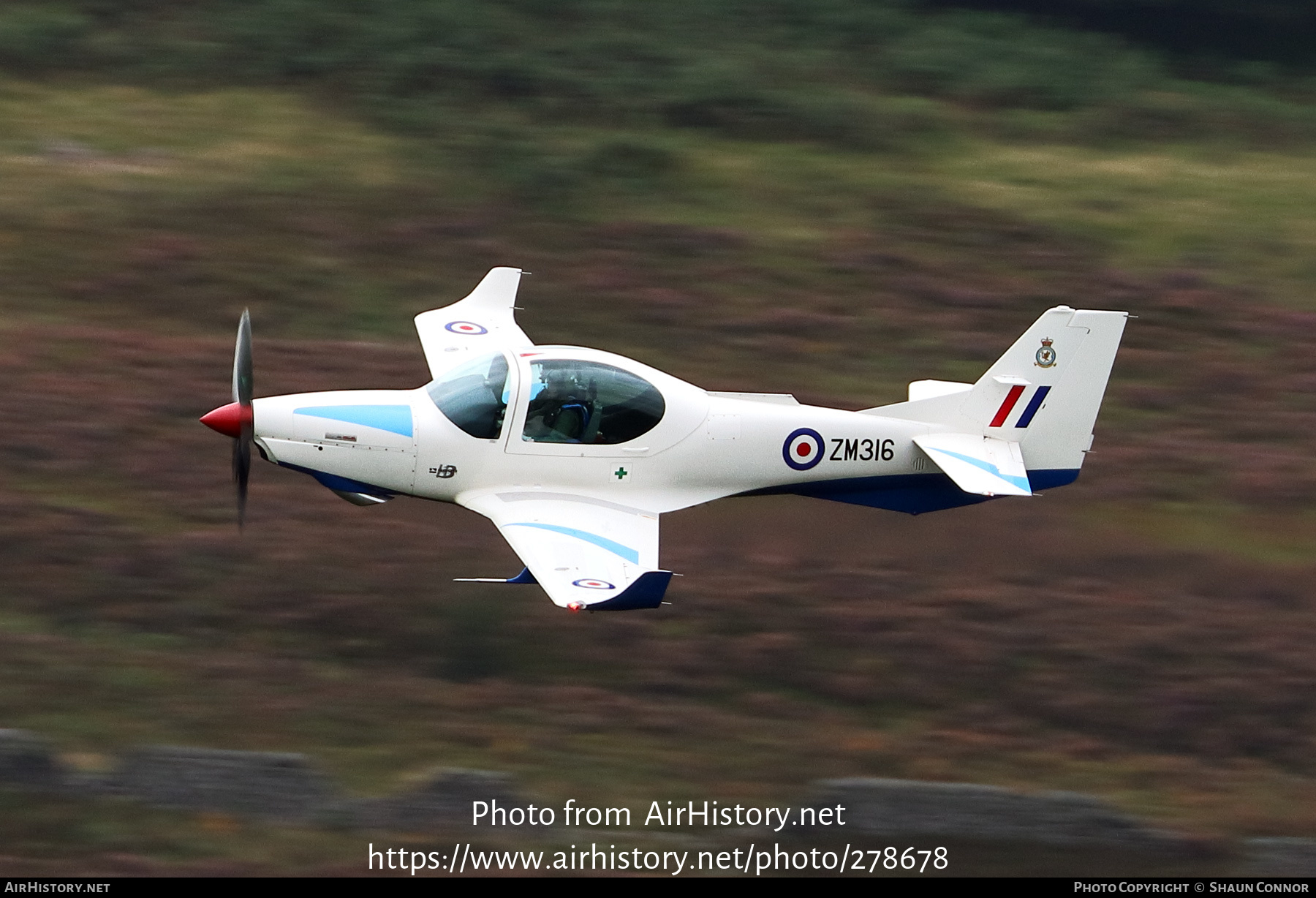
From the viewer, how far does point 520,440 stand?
13.9 metres

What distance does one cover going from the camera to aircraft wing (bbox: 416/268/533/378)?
15.5 meters

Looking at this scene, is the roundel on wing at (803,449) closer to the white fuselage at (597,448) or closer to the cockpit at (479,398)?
the white fuselage at (597,448)

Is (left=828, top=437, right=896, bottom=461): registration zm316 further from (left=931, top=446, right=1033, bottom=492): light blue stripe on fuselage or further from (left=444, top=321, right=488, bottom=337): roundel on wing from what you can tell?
(left=444, top=321, right=488, bottom=337): roundel on wing

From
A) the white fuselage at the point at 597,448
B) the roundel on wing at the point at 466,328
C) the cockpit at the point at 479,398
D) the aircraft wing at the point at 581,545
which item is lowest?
the aircraft wing at the point at 581,545

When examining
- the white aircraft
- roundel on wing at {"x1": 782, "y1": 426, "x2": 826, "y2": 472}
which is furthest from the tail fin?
roundel on wing at {"x1": 782, "y1": 426, "x2": 826, "y2": 472}

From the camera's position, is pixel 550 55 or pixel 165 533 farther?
pixel 550 55

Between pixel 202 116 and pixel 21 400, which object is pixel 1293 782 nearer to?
pixel 21 400

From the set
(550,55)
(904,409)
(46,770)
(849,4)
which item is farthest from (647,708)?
(849,4)

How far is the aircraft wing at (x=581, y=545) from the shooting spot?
1234 cm

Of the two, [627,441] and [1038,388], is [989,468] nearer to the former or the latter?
[1038,388]

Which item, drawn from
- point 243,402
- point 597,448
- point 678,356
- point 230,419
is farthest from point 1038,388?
point 230,419

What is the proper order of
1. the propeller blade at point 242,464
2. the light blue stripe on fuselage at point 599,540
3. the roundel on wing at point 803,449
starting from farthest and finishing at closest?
the roundel on wing at point 803,449, the propeller blade at point 242,464, the light blue stripe on fuselage at point 599,540

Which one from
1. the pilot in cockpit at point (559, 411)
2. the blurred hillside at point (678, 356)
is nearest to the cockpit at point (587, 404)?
the pilot in cockpit at point (559, 411)

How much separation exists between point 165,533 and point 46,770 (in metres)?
3.42
